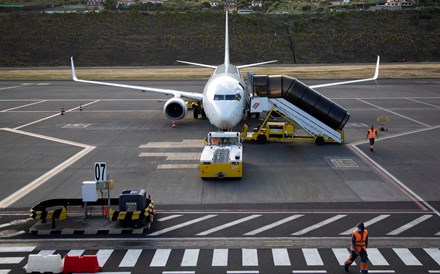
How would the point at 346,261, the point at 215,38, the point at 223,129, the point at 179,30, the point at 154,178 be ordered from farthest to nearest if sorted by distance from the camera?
the point at 179,30 < the point at 215,38 < the point at 223,129 < the point at 154,178 < the point at 346,261

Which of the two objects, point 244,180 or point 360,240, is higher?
point 360,240

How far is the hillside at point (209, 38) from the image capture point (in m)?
112

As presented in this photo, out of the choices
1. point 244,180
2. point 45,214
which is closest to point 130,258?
point 45,214

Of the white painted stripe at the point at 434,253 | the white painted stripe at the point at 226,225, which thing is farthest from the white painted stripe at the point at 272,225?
the white painted stripe at the point at 434,253

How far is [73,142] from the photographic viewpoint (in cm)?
3822

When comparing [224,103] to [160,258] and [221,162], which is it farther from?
[160,258]

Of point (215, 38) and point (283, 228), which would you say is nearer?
point (283, 228)

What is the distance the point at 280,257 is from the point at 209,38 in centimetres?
10858

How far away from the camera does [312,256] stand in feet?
59.2

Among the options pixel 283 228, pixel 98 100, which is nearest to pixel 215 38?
pixel 98 100

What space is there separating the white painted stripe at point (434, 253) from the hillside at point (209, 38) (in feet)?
306

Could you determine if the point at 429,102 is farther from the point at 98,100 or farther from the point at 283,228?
the point at 283,228

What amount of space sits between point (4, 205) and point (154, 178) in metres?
7.80

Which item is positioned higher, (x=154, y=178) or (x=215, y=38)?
(x=215, y=38)
